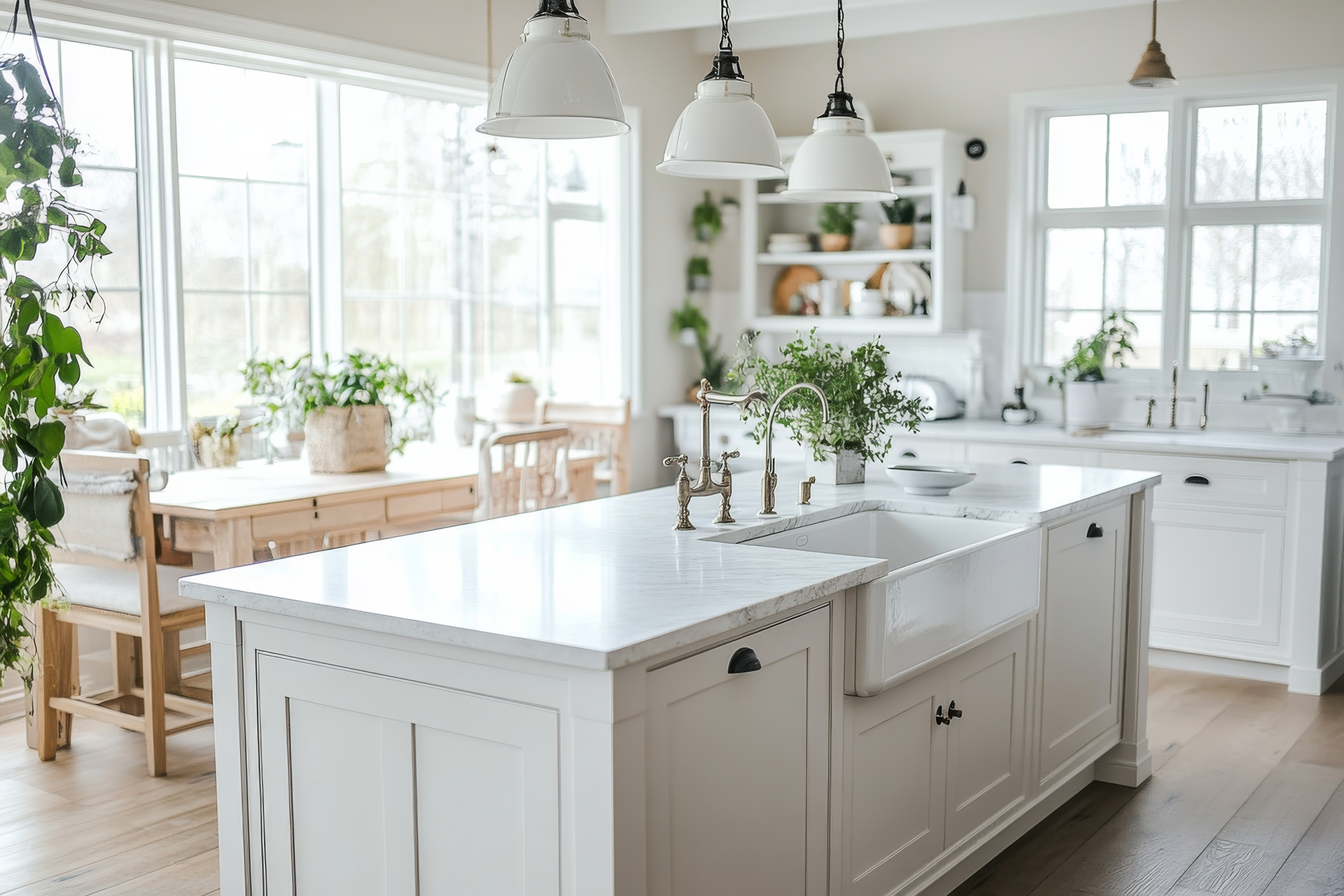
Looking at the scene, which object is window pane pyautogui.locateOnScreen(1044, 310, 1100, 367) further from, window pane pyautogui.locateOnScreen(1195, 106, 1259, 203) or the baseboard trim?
the baseboard trim

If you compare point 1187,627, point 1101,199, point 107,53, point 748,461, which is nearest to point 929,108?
point 1101,199

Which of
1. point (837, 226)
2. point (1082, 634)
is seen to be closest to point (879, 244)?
point (837, 226)

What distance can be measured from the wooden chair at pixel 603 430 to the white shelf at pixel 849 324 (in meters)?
0.94

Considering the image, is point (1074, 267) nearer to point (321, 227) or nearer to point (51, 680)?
point (321, 227)

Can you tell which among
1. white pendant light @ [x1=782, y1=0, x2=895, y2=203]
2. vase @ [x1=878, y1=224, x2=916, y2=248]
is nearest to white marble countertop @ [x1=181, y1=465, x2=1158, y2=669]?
white pendant light @ [x1=782, y1=0, x2=895, y2=203]

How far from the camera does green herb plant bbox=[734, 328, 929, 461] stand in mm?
3168

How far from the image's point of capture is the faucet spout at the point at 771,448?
278 centimetres

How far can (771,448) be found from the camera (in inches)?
111

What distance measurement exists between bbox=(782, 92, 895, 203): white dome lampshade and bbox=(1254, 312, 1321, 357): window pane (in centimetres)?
290

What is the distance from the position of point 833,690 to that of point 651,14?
411cm

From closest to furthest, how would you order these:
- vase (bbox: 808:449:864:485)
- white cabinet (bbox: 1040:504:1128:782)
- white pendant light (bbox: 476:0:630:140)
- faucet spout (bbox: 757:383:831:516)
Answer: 1. white pendant light (bbox: 476:0:630:140)
2. faucet spout (bbox: 757:383:831:516)
3. white cabinet (bbox: 1040:504:1128:782)
4. vase (bbox: 808:449:864:485)

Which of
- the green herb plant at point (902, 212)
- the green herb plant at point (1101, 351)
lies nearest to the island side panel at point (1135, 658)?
the green herb plant at point (1101, 351)

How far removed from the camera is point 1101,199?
18.0 ft

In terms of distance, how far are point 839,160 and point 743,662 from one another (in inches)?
55.4
